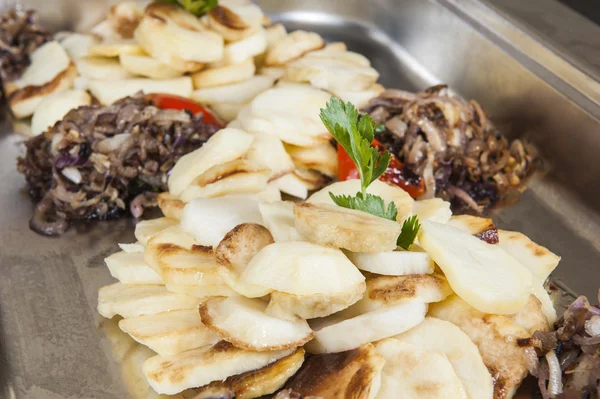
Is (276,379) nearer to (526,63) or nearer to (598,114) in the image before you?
(598,114)

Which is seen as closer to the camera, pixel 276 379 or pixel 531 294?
pixel 276 379

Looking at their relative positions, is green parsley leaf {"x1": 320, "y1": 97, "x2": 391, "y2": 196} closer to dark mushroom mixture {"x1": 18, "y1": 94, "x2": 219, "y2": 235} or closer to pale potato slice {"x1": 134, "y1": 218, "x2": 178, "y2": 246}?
pale potato slice {"x1": 134, "y1": 218, "x2": 178, "y2": 246}

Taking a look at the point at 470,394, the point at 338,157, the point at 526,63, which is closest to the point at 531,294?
the point at 470,394

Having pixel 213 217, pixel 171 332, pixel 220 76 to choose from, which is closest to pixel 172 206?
pixel 213 217

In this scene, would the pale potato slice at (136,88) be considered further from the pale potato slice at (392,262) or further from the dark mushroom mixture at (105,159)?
the pale potato slice at (392,262)

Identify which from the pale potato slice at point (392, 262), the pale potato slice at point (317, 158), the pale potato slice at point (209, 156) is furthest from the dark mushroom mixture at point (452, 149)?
the pale potato slice at point (392, 262)

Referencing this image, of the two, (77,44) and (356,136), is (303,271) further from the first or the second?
(77,44)

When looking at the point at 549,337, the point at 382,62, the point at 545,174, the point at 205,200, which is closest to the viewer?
the point at 549,337
